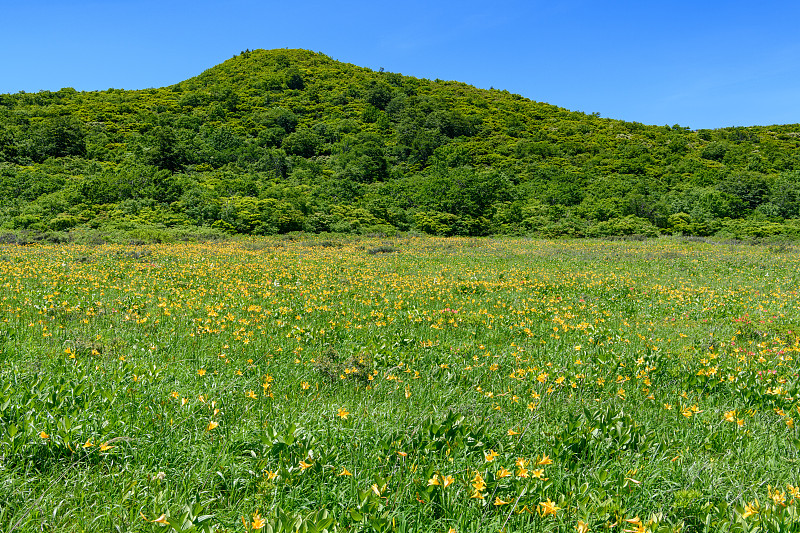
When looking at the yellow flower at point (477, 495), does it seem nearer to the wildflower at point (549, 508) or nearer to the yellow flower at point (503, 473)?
the yellow flower at point (503, 473)

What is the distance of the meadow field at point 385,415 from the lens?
2.37m

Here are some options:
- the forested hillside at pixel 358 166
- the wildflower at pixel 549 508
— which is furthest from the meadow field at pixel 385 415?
the forested hillside at pixel 358 166

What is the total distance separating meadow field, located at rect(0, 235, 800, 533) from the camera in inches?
93.2

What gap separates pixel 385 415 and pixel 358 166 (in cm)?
6011

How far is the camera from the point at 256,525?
1.97 metres

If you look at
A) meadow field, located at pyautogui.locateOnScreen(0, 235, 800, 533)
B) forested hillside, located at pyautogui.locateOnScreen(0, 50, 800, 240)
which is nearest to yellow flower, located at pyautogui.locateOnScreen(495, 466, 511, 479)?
meadow field, located at pyautogui.locateOnScreen(0, 235, 800, 533)

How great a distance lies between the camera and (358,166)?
2409 inches

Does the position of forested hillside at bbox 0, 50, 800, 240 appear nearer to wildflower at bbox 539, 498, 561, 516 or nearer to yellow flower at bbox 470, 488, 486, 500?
yellow flower at bbox 470, 488, 486, 500

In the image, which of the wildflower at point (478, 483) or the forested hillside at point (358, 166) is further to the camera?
the forested hillside at point (358, 166)

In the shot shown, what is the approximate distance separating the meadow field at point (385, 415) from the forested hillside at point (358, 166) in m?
24.8

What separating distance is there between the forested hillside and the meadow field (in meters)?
24.8

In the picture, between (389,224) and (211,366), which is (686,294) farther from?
(389,224)

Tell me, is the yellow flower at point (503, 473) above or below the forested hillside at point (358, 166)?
below

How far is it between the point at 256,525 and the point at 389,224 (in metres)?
41.1
